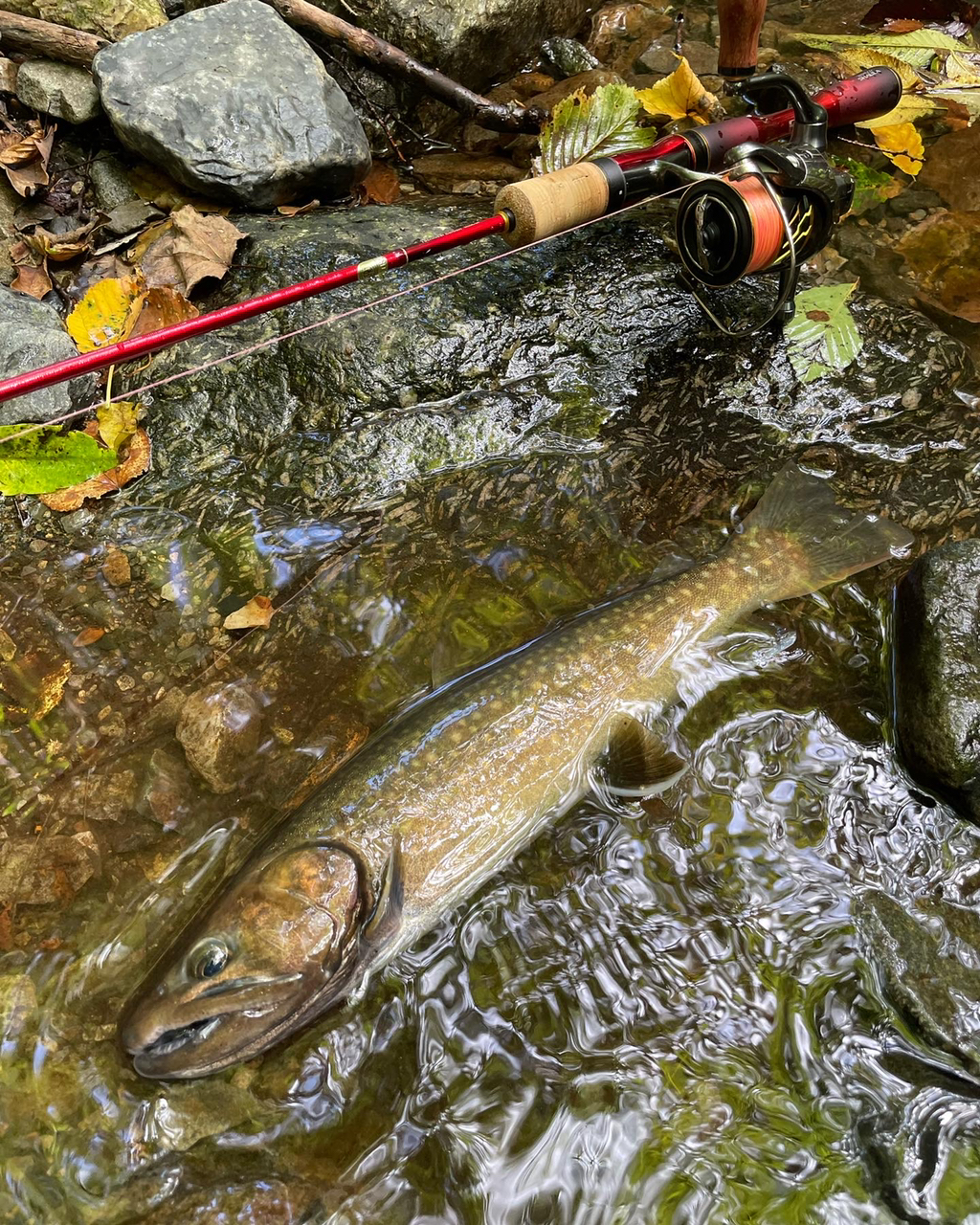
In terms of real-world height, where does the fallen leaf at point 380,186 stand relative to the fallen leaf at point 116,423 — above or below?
above

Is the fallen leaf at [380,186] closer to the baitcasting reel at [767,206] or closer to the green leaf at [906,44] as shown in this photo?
the baitcasting reel at [767,206]

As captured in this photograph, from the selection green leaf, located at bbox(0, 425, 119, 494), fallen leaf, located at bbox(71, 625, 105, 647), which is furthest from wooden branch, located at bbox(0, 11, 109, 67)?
fallen leaf, located at bbox(71, 625, 105, 647)

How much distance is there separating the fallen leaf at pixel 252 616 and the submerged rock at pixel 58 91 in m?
3.14

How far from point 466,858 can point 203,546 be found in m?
1.71

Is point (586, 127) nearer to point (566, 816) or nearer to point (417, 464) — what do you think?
point (417, 464)

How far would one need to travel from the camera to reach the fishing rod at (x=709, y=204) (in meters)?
3.15

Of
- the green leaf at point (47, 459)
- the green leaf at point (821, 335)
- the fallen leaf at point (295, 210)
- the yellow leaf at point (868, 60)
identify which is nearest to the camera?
the green leaf at point (47, 459)

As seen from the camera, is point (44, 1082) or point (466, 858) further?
point (466, 858)

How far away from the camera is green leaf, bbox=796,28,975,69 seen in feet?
18.8

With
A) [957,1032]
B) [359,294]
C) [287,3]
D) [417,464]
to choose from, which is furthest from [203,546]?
[287,3]

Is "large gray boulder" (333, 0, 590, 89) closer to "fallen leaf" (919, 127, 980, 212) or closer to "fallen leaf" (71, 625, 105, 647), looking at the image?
"fallen leaf" (919, 127, 980, 212)

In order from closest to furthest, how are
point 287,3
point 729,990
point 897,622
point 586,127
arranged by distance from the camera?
point 729,990 → point 897,622 → point 586,127 → point 287,3

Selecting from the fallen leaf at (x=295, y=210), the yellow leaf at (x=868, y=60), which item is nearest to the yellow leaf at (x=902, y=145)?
the yellow leaf at (x=868, y=60)

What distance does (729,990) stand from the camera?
2.55 metres
